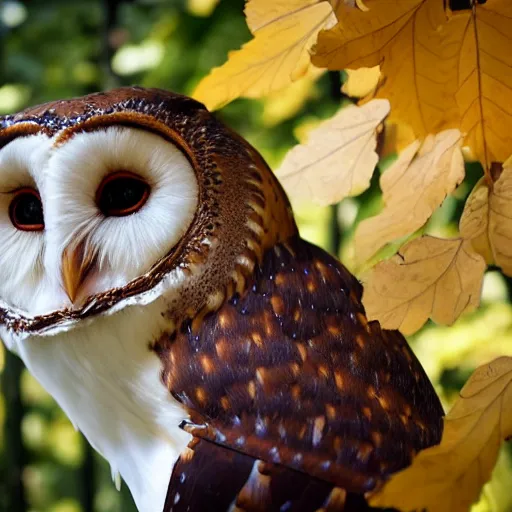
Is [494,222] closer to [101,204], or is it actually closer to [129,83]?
[101,204]

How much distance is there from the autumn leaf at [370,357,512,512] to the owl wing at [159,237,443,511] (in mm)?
179

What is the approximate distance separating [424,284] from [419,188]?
0.06m

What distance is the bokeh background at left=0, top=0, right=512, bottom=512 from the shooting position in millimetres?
871

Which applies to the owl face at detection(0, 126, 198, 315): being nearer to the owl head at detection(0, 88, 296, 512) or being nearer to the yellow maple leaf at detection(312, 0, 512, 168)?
the owl head at detection(0, 88, 296, 512)

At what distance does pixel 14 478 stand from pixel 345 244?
0.71m

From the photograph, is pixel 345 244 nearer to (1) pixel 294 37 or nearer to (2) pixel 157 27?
(2) pixel 157 27

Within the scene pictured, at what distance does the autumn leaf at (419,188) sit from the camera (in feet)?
1.02

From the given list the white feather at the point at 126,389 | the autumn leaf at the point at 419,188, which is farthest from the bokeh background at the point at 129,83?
the autumn leaf at the point at 419,188

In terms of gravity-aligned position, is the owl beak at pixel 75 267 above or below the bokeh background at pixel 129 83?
above

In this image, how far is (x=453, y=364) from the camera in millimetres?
872

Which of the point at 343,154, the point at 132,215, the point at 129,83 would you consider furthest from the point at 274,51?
the point at 129,83

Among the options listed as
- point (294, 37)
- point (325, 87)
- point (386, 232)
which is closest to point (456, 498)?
point (386, 232)

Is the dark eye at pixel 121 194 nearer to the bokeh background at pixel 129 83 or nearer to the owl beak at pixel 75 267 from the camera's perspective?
the owl beak at pixel 75 267

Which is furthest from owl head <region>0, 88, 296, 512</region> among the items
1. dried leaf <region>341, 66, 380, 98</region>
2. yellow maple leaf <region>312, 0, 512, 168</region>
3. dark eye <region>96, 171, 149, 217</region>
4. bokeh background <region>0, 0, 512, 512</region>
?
bokeh background <region>0, 0, 512, 512</region>
